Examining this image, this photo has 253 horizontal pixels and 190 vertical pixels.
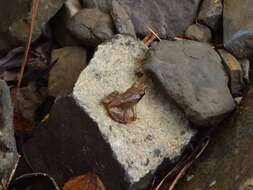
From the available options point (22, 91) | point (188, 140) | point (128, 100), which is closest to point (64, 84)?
point (22, 91)

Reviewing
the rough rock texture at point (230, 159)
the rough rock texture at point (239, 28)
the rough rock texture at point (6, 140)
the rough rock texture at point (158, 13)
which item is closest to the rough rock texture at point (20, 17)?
the rough rock texture at point (158, 13)

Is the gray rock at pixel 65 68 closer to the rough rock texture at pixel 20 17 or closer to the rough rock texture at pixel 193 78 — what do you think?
the rough rock texture at pixel 20 17

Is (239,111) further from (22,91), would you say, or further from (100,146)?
(22,91)

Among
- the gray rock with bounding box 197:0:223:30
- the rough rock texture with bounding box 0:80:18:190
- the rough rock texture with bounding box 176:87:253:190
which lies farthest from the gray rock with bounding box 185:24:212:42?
the rough rock texture with bounding box 0:80:18:190

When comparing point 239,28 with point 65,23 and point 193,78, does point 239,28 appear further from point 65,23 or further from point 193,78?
point 65,23

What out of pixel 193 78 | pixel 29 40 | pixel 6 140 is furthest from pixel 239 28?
pixel 6 140
